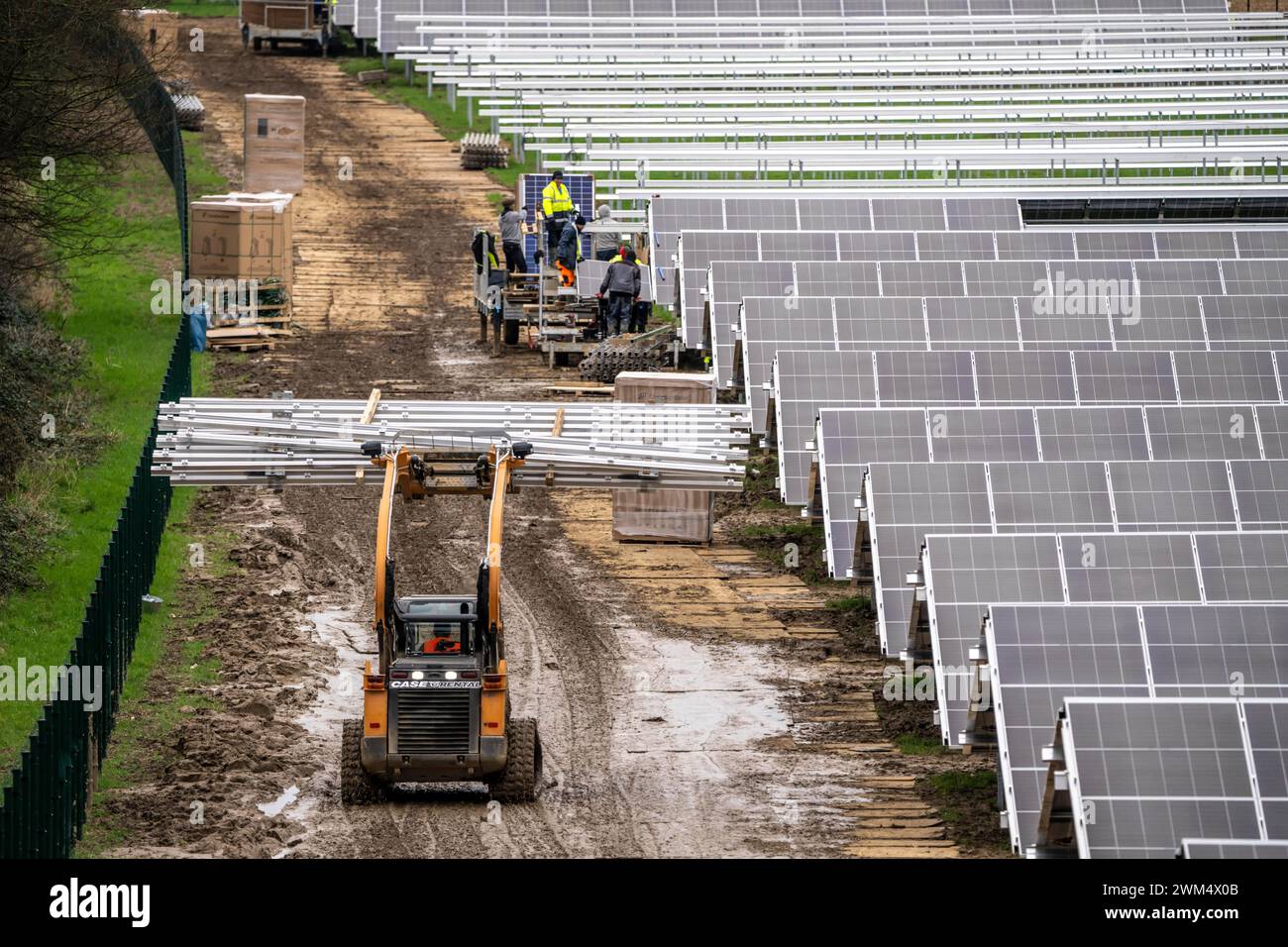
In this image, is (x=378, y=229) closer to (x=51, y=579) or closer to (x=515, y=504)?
(x=515, y=504)

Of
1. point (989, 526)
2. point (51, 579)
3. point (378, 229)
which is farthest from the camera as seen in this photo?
point (378, 229)

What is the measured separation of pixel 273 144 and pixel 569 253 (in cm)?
A: 1126

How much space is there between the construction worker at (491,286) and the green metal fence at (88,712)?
26.1 ft

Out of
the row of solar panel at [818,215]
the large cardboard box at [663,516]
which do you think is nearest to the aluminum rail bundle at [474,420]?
the large cardboard box at [663,516]

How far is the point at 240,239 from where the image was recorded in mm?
35906

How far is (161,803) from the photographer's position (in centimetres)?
1812

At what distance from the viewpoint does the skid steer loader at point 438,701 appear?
17.0m

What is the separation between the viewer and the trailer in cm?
5997

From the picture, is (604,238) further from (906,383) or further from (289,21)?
(289,21)

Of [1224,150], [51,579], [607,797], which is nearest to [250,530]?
[51,579]

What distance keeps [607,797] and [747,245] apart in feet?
52.8

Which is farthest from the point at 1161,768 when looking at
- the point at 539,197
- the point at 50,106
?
the point at 539,197

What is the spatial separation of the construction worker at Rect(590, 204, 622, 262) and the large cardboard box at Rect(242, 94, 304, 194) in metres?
9.02
